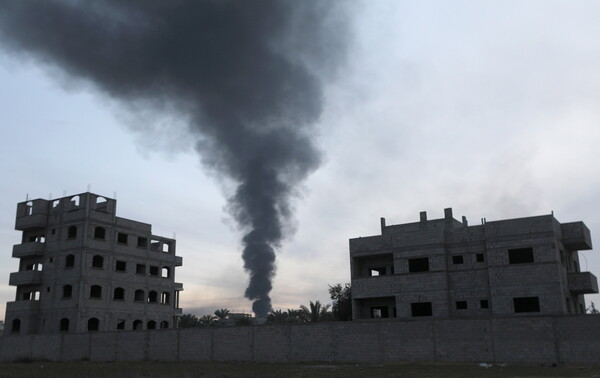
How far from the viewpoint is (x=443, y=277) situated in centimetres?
5412

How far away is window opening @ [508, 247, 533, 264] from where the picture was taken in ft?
167

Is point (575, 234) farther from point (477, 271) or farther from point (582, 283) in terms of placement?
point (477, 271)

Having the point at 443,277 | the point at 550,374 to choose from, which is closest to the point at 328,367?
the point at 550,374

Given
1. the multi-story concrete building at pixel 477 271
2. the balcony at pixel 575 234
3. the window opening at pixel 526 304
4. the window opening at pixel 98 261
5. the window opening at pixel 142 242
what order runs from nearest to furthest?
the window opening at pixel 526 304 < the multi-story concrete building at pixel 477 271 < the balcony at pixel 575 234 < the window opening at pixel 98 261 < the window opening at pixel 142 242

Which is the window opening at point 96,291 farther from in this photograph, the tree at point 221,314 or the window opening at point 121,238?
the tree at point 221,314

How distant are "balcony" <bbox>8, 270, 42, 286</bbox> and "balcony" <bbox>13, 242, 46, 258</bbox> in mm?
2176

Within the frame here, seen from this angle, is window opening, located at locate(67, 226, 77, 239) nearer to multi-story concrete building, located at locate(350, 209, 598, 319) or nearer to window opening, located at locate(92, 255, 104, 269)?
window opening, located at locate(92, 255, 104, 269)

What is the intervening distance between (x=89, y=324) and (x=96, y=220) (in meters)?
12.8

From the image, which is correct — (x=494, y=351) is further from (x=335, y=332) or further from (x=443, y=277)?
(x=443, y=277)

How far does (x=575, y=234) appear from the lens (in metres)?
52.5

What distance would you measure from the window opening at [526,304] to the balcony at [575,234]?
7.63m

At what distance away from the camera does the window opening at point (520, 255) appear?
50.8 m

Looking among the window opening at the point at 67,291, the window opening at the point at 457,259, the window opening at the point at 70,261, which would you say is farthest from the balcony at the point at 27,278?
the window opening at the point at 457,259

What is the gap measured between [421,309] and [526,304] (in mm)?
10168
